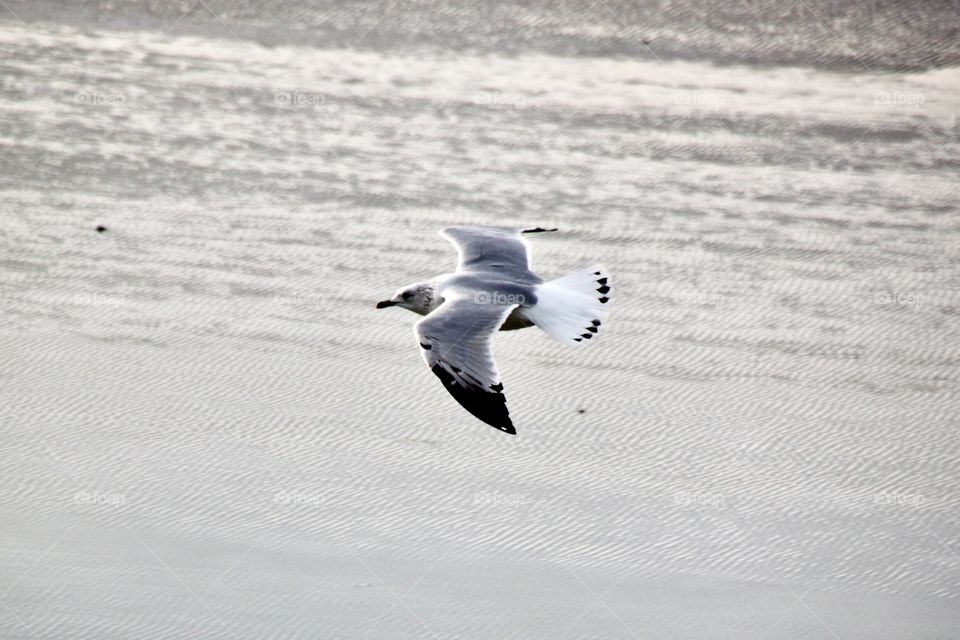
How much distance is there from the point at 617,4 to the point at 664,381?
15.2ft

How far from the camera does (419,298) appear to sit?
4.90 metres

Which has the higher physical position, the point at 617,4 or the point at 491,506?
the point at 617,4

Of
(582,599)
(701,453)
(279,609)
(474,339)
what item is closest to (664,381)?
(701,453)

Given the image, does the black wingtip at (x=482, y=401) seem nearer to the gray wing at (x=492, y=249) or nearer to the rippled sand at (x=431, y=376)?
the rippled sand at (x=431, y=376)

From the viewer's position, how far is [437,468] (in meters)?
4.37

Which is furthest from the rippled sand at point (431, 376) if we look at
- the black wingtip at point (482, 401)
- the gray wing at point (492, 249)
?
the gray wing at point (492, 249)

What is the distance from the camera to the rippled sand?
3793mm

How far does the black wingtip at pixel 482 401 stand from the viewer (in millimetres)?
4211

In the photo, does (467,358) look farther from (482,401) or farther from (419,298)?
(419,298)

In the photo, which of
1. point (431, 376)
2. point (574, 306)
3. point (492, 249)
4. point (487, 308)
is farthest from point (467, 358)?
point (492, 249)

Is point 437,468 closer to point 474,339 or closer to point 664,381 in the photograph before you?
point 474,339

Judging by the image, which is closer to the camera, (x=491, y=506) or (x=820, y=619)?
(x=820, y=619)

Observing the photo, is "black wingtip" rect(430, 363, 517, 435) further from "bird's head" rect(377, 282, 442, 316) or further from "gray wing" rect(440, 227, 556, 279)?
"gray wing" rect(440, 227, 556, 279)

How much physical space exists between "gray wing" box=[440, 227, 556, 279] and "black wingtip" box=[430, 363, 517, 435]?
764 mm
